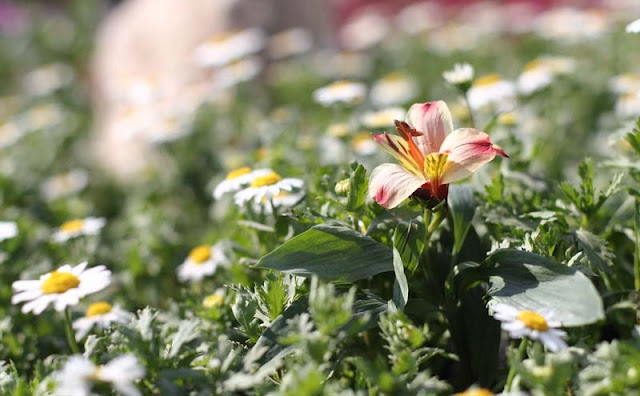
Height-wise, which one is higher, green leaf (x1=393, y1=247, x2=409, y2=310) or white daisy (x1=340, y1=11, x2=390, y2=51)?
green leaf (x1=393, y1=247, x2=409, y2=310)

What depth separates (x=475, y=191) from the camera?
1.55 m

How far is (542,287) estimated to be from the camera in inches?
44.4

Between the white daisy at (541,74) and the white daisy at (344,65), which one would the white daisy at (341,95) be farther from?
the white daisy at (344,65)

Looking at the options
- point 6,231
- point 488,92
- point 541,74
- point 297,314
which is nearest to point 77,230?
point 6,231

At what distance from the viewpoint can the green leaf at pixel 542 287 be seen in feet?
3.43

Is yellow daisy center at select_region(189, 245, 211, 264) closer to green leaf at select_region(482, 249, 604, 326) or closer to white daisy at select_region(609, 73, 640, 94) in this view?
green leaf at select_region(482, 249, 604, 326)

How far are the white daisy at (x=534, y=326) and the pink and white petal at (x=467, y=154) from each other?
0.24 meters

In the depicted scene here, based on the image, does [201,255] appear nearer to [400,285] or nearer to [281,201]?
[281,201]

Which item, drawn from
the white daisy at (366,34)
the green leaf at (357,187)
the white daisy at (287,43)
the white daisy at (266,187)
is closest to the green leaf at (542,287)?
the green leaf at (357,187)

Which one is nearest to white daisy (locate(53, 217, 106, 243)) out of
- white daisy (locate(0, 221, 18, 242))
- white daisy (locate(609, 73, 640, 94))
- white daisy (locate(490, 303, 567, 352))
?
white daisy (locate(0, 221, 18, 242))

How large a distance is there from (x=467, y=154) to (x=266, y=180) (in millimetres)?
520

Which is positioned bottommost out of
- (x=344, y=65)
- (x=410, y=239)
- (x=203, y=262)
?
(x=344, y=65)

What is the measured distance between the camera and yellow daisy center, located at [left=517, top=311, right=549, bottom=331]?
1032 mm

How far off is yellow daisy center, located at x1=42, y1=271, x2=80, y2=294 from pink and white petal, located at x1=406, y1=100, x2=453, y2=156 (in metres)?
0.74
